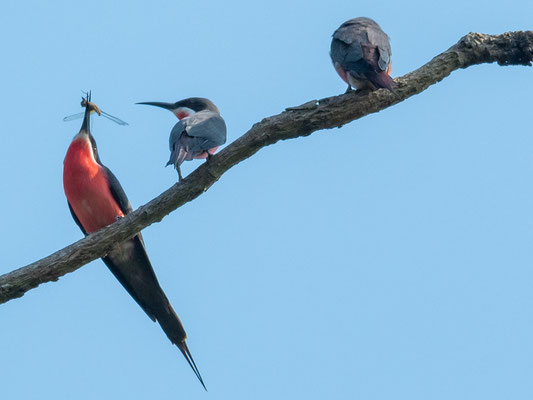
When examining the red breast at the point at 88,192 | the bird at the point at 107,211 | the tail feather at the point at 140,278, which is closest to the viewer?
the tail feather at the point at 140,278

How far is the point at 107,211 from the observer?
894 cm

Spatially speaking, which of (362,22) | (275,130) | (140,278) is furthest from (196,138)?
(140,278)

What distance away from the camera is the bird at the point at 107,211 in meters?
8.55

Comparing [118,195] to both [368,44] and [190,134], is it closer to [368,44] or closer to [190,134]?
[190,134]

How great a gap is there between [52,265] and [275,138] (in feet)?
6.50

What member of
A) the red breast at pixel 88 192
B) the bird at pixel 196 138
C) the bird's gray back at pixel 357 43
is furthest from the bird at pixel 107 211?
the bird's gray back at pixel 357 43

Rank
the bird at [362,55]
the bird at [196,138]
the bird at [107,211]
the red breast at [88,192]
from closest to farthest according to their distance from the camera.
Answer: the bird at [362,55] → the bird at [196,138] → the bird at [107,211] → the red breast at [88,192]

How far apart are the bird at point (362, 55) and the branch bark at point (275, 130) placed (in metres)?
0.13

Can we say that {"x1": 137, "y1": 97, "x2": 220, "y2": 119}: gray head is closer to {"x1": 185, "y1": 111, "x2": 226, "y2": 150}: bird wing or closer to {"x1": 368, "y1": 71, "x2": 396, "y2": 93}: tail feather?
{"x1": 185, "y1": 111, "x2": 226, "y2": 150}: bird wing

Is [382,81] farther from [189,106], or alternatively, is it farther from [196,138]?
[189,106]

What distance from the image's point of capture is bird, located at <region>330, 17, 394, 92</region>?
21.8 feet

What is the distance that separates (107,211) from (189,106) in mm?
1943

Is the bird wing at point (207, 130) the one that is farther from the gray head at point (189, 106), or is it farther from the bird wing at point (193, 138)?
the gray head at point (189, 106)

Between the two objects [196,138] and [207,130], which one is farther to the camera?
[207,130]
